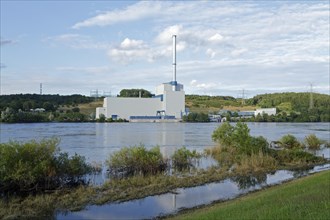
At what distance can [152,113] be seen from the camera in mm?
166250

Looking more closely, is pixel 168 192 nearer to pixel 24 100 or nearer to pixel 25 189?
pixel 25 189

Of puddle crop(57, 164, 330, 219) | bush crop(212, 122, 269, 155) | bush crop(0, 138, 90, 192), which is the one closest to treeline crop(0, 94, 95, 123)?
bush crop(212, 122, 269, 155)

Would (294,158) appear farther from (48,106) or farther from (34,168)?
(48,106)

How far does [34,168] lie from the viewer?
22406 mm

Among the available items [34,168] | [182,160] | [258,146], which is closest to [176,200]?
[34,168]

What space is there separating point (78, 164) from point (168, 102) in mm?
136818

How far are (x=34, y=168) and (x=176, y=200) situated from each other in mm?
7944

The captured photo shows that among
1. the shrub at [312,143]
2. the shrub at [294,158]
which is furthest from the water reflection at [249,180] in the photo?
the shrub at [312,143]

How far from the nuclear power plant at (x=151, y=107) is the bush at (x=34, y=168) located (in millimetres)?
134804

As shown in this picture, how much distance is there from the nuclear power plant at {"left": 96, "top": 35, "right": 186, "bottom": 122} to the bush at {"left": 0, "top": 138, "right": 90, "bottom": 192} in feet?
442

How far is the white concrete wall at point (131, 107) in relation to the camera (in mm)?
161500

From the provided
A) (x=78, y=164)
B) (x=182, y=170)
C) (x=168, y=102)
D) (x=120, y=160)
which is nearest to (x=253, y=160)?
(x=182, y=170)

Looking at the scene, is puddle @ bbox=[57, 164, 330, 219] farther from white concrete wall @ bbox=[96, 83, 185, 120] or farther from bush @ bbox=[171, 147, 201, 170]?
white concrete wall @ bbox=[96, 83, 185, 120]

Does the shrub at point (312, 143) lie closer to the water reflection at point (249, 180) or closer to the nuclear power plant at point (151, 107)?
the water reflection at point (249, 180)
